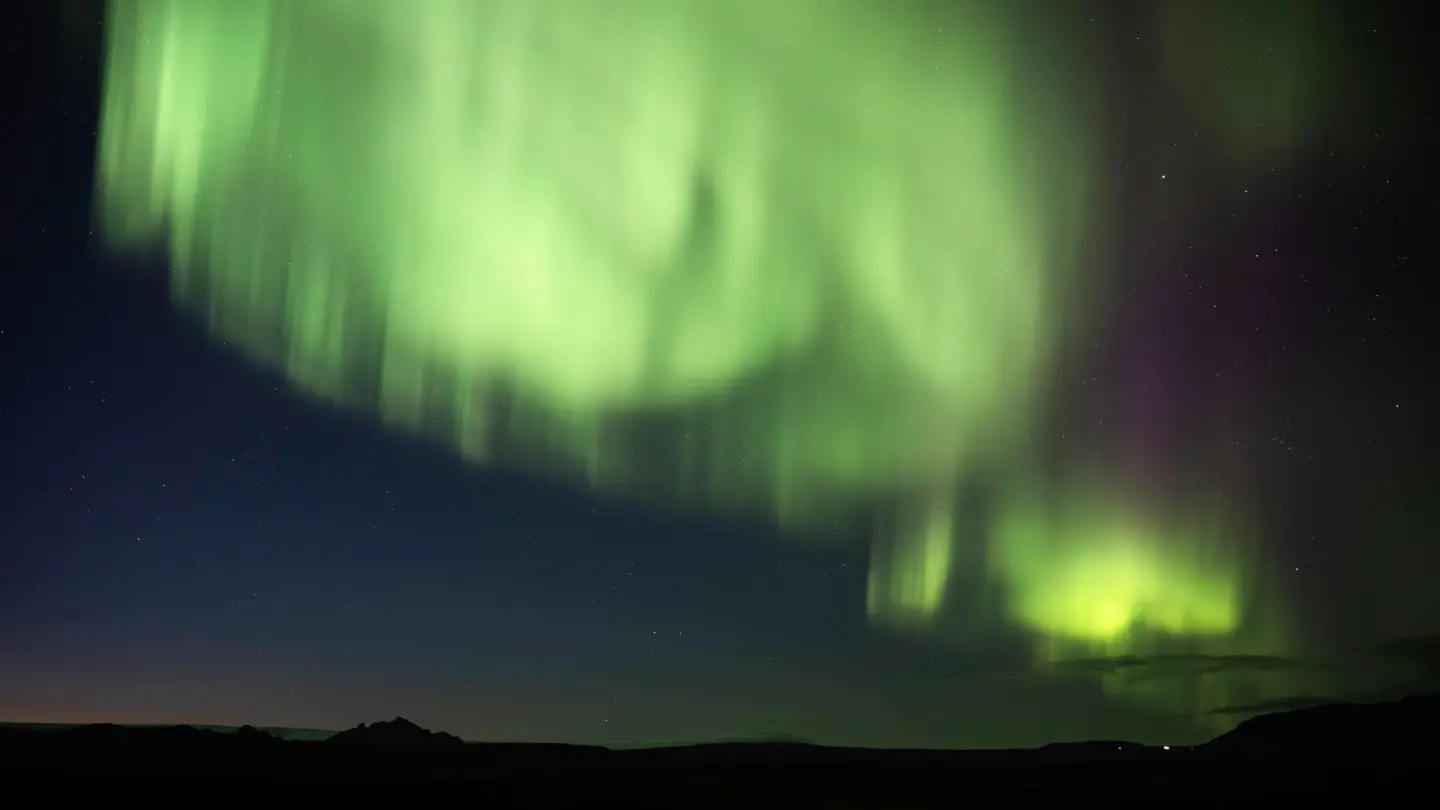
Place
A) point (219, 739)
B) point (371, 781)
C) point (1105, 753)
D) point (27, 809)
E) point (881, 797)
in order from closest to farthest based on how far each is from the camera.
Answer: point (27, 809)
point (881, 797)
point (371, 781)
point (219, 739)
point (1105, 753)

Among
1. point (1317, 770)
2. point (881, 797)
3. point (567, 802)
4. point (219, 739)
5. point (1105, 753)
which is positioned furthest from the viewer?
point (1105, 753)

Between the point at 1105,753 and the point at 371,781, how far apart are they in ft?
249

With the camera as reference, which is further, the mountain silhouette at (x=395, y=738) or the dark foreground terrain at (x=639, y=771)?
the mountain silhouette at (x=395, y=738)

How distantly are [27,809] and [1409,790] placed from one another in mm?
61406

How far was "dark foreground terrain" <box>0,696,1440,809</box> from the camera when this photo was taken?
5406cm

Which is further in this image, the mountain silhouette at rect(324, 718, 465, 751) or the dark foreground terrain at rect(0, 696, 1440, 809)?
the mountain silhouette at rect(324, 718, 465, 751)

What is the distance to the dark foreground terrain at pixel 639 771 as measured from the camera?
54062 millimetres

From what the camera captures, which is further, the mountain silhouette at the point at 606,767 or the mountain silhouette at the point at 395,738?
the mountain silhouette at the point at 395,738

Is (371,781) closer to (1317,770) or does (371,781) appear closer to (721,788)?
(721,788)

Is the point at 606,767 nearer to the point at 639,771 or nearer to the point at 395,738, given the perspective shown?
the point at 639,771

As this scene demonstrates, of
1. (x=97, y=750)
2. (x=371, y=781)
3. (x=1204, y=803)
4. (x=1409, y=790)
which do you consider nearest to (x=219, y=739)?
(x=97, y=750)

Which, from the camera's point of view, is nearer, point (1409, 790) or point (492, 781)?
point (1409, 790)

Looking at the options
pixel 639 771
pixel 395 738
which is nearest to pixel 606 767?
pixel 639 771

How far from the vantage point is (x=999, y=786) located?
202 feet
